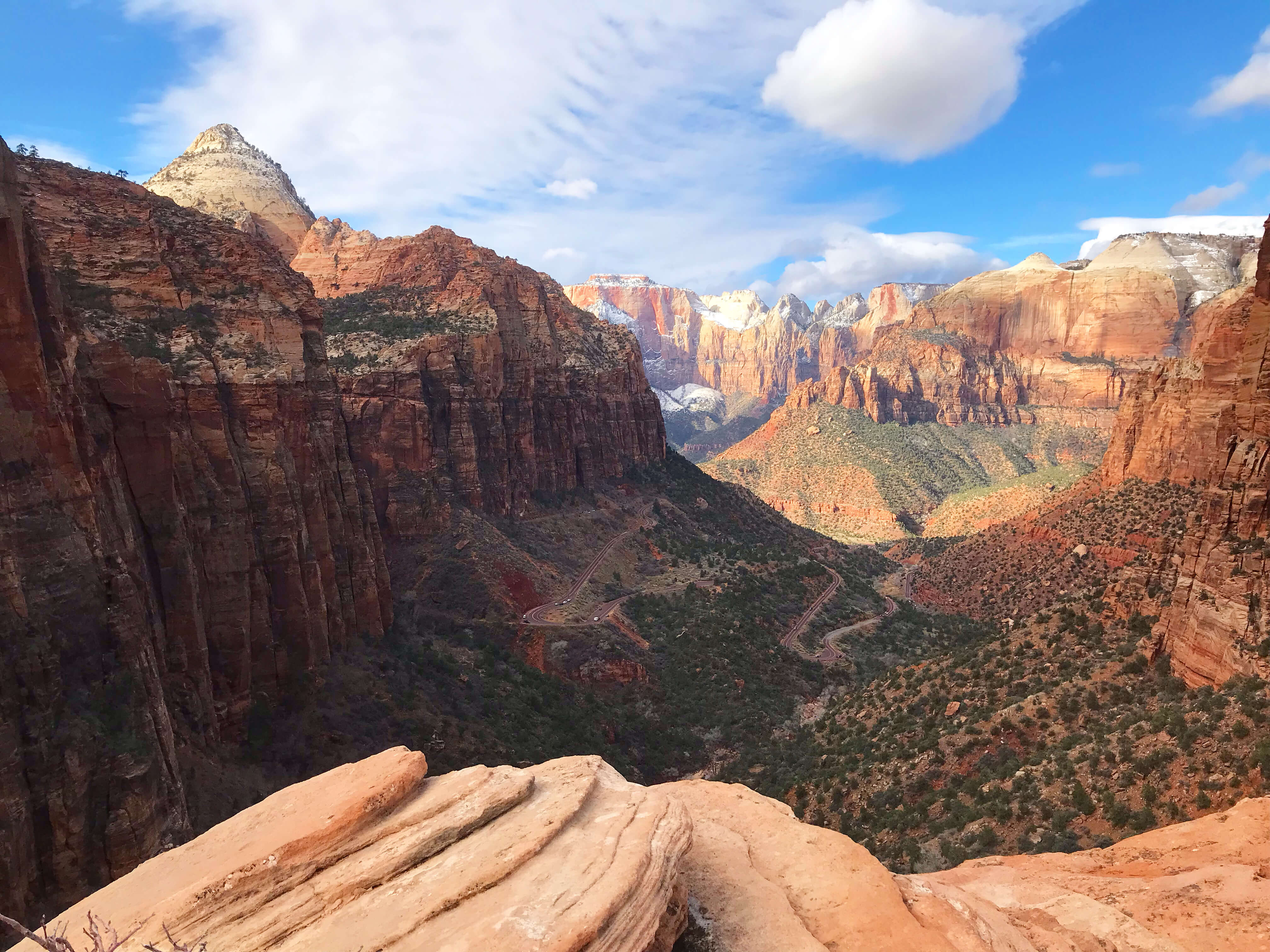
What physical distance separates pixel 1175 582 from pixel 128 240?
43902mm

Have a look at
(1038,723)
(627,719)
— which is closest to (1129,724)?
(1038,723)

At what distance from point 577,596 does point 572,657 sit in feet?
33.5

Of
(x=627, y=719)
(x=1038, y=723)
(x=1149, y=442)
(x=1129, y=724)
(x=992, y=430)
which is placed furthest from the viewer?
(x=992, y=430)

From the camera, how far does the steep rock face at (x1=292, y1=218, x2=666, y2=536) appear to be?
172ft

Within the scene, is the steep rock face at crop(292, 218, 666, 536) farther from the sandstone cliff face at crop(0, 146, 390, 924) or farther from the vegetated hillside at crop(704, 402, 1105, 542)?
the vegetated hillside at crop(704, 402, 1105, 542)

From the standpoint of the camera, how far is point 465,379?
63.7 metres

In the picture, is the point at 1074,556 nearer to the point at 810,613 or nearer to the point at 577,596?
the point at 810,613

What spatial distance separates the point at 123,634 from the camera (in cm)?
1853

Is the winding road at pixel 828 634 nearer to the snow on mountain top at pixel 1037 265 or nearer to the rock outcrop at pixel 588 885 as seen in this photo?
the rock outcrop at pixel 588 885

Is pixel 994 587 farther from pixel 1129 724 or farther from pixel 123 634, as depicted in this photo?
pixel 123 634

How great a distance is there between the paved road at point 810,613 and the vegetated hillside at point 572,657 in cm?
95

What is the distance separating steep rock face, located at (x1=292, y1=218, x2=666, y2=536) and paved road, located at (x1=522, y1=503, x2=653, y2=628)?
9.25 meters

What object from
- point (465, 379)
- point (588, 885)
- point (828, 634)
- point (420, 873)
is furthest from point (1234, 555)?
point (465, 379)

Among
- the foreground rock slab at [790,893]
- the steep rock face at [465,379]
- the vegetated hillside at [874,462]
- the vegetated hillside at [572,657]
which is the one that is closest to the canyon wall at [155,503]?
the steep rock face at [465,379]
